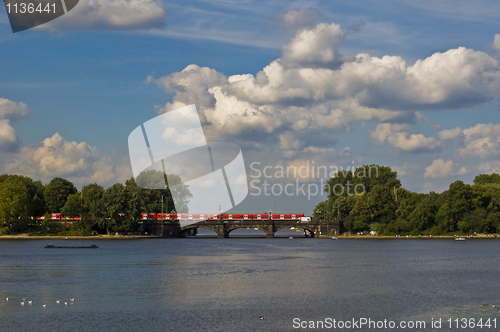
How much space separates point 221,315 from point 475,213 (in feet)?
372

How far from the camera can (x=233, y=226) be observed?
147750mm

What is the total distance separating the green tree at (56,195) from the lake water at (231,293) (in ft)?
259

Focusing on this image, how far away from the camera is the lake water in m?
31.6

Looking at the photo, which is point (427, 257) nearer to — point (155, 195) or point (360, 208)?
point (360, 208)

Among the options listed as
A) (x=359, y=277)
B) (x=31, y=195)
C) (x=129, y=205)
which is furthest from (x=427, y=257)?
(x=31, y=195)

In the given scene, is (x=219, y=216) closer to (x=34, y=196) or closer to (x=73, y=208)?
(x=73, y=208)

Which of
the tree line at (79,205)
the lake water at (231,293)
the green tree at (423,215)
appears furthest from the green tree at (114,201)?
the green tree at (423,215)

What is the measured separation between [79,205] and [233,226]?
41.7m

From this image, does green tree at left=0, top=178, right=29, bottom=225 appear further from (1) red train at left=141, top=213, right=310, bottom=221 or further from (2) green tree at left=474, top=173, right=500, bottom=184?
(2) green tree at left=474, top=173, right=500, bottom=184

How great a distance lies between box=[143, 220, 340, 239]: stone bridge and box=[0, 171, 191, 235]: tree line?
16.8 feet

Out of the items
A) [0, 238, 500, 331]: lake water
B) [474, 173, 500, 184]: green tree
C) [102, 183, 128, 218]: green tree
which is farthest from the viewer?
[474, 173, 500, 184]: green tree

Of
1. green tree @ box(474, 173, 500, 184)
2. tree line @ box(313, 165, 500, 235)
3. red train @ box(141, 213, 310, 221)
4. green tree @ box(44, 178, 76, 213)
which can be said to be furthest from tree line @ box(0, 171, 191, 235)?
green tree @ box(474, 173, 500, 184)

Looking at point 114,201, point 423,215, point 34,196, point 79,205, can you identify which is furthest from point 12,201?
point 423,215

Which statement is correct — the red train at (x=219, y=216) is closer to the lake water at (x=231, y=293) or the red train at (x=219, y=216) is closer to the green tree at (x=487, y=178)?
the green tree at (x=487, y=178)
